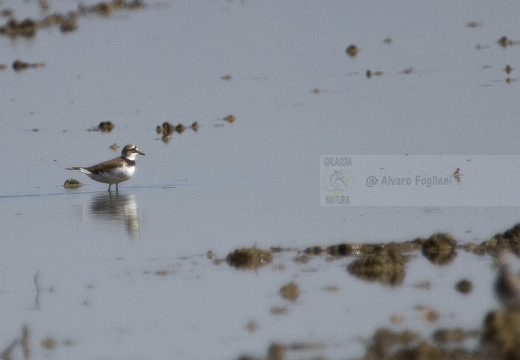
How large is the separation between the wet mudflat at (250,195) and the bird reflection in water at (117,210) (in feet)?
0.21

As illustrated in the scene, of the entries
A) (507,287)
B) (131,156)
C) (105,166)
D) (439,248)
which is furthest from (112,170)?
(507,287)

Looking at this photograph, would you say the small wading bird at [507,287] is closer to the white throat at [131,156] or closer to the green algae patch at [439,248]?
the green algae patch at [439,248]

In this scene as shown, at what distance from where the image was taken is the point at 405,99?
788 inches

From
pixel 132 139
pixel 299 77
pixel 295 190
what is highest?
pixel 299 77

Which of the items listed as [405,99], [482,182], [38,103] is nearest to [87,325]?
[482,182]

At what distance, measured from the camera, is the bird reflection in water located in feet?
42.8

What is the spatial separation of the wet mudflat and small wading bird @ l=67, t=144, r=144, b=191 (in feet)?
0.88

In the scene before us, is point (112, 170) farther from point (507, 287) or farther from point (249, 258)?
A: point (507, 287)

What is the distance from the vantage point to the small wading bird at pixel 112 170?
51.8ft

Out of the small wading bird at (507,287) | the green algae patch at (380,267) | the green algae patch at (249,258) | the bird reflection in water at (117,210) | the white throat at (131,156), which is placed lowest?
the small wading bird at (507,287)

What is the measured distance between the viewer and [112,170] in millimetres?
15805

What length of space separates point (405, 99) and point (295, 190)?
6.29 m

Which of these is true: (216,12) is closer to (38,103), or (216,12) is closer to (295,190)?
(38,103)

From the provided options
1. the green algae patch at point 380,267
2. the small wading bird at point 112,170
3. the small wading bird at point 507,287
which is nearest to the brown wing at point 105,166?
the small wading bird at point 112,170
